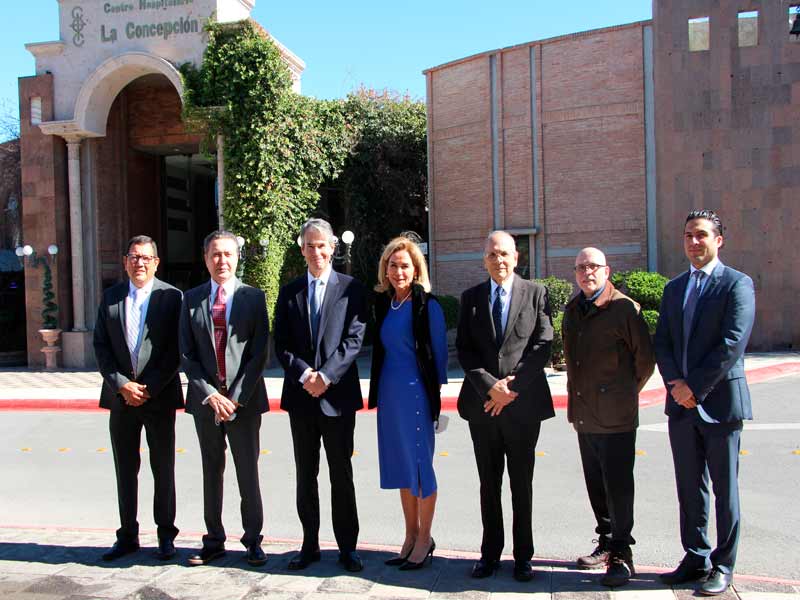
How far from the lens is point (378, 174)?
2117cm

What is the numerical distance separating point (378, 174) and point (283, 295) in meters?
16.5

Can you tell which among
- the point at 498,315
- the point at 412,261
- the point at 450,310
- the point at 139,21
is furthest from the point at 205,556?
the point at 139,21

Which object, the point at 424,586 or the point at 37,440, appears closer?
the point at 424,586

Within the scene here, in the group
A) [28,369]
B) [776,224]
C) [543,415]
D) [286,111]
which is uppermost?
[286,111]

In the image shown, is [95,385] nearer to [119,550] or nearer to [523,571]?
[119,550]

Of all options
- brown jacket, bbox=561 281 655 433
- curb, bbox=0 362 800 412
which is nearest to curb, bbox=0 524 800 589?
brown jacket, bbox=561 281 655 433

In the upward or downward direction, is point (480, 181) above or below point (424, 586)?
above

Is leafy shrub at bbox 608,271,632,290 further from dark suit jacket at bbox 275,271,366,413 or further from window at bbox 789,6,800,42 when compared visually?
dark suit jacket at bbox 275,271,366,413

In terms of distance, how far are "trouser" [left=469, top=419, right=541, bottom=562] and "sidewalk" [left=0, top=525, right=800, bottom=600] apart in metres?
0.23

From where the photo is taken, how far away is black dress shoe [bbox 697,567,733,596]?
4.10 metres

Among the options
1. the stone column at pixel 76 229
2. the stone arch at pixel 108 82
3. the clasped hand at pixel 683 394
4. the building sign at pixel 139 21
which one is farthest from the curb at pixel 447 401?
the building sign at pixel 139 21

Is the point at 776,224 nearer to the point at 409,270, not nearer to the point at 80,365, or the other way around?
the point at 409,270

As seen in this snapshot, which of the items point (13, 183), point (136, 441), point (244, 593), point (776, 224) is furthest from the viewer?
point (13, 183)

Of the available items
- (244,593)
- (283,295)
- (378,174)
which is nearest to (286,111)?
(378,174)
